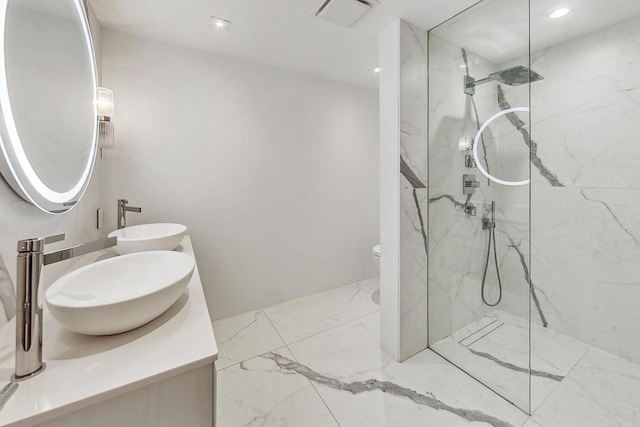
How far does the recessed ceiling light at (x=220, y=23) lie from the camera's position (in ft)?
5.63

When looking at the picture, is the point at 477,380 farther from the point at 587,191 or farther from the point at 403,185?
the point at 587,191

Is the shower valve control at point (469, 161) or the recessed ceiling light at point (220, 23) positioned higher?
the recessed ceiling light at point (220, 23)

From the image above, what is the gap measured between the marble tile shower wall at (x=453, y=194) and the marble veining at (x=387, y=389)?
1.76ft

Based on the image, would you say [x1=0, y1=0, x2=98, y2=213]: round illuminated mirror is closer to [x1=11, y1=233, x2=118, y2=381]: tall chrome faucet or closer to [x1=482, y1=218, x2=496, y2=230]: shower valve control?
[x1=11, y1=233, x2=118, y2=381]: tall chrome faucet

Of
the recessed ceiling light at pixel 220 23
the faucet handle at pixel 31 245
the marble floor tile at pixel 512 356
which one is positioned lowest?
the marble floor tile at pixel 512 356

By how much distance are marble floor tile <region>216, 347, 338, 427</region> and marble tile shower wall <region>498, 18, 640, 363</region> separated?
4.56 feet

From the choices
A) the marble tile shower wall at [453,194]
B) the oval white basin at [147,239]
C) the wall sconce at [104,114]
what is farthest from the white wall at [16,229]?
the marble tile shower wall at [453,194]

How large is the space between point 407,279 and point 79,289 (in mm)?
1708

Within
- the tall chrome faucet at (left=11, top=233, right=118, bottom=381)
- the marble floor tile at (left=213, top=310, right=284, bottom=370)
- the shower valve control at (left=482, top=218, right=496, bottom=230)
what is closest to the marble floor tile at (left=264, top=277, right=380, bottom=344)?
the marble floor tile at (left=213, top=310, right=284, bottom=370)

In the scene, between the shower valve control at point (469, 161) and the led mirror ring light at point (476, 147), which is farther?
the shower valve control at point (469, 161)

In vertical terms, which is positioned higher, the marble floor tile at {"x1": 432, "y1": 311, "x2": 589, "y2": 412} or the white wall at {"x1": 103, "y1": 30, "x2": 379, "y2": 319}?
the white wall at {"x1": 103, "y1": 30, "x2": 379, "y2": 319}

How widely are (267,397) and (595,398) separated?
1.89 meters

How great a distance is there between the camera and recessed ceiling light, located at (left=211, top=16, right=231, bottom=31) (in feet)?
5.63

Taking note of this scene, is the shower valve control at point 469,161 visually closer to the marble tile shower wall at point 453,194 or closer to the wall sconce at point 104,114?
the marble tile shower wall at point 453,194
